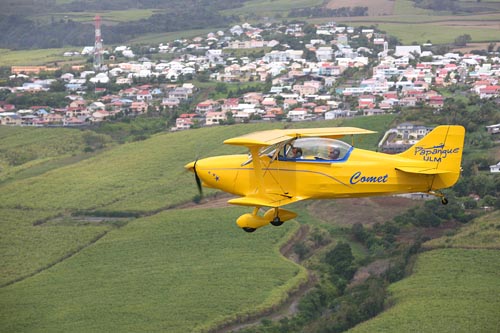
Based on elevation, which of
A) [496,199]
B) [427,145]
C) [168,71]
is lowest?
[168,71]

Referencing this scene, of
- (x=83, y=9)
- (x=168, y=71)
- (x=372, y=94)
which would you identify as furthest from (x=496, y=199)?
(x=83, y=9)

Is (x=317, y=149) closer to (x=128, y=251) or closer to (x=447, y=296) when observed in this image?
(x=447, y=296)

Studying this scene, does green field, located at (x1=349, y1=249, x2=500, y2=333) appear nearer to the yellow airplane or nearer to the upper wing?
the upper wing

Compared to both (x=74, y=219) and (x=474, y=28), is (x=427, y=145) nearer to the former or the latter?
(x=74, y=219)

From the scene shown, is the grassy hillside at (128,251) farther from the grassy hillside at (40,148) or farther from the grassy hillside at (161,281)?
the grassy hillside at (40,148)

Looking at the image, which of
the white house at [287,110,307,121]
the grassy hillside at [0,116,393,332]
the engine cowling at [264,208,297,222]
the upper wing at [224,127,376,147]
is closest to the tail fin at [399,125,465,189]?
the upper wing at [224,127,376,147]

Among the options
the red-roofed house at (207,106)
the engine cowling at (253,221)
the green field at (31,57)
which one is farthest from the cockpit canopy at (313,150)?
the green field at (31,57)
